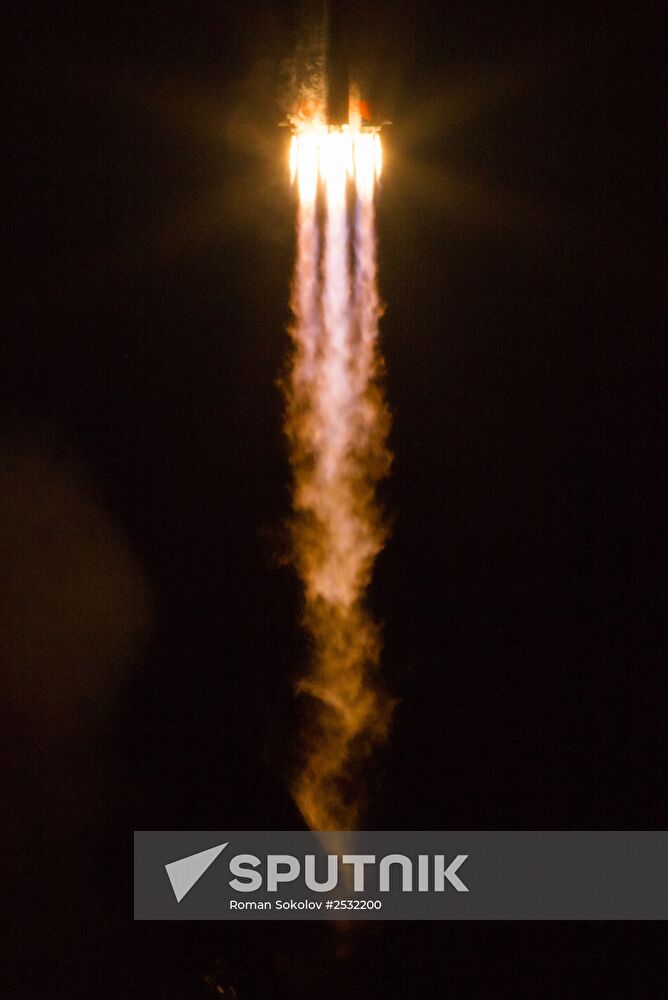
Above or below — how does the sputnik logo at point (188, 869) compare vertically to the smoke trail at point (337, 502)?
below

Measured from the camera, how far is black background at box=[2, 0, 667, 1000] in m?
6.92

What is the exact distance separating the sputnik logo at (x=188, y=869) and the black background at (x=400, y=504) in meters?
0.38

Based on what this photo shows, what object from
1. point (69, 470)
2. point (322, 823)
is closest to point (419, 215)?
point (69, 470)

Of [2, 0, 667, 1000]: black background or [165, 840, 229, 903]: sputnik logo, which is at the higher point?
[2, 0, 667, 1000]: black background

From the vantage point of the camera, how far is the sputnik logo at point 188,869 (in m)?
6.71

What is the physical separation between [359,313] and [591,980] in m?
5.08

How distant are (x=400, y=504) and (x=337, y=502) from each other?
0.46 meters

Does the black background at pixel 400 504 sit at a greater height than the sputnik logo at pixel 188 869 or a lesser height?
greater

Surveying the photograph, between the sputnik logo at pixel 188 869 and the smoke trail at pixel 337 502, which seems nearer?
the sputnik logo at pixel 188 869

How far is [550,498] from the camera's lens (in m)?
7.27

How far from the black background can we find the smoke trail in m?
0.16

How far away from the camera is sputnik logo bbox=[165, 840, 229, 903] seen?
6.71m

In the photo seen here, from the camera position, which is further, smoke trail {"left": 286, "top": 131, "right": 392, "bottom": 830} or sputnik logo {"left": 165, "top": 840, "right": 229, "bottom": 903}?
smoke trail {"left": 286, "top": 131, "right": 392, "bottom": 830}

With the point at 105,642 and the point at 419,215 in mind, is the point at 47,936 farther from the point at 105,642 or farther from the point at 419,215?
the point at 419,215
